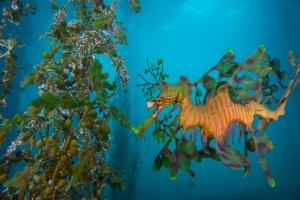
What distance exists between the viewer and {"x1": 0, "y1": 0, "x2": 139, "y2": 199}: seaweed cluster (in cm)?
161

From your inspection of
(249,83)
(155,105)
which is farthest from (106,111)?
(249,83)

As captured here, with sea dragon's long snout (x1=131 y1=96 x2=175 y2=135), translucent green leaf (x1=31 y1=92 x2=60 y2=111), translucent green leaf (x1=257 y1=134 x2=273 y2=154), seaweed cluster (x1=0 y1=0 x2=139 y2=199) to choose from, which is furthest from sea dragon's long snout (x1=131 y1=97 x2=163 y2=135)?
translucent green leaf (x1=257 y1=134 x2=273 y2=154)

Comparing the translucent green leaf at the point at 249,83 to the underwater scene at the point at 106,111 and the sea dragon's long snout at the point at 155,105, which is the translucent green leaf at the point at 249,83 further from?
the sea dragon's long snout at the point at 155,105

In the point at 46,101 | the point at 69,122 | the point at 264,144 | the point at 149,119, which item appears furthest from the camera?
the point at 69,122

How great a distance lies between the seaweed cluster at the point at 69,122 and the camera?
161cm

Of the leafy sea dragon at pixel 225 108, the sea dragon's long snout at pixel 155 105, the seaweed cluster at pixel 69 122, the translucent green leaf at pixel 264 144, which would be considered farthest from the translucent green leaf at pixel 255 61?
the seaweed cluster at pixel 69 122

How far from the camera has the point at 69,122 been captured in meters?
1.75

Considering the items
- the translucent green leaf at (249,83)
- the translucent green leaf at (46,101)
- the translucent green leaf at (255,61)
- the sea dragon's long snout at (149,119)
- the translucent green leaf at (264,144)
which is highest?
the translucent green leaf at (255,61)

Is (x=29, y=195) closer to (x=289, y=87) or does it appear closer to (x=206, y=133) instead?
(x=206, y=133)

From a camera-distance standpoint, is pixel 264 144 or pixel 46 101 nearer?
pixel 46 101

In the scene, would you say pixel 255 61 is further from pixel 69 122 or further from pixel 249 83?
pixel 69 122

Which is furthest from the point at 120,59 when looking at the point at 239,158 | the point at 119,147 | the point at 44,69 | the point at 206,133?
the point at 119,147

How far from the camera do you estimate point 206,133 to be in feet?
5.20

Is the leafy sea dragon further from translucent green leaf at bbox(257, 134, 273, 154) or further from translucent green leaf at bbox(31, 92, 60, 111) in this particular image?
translucent green leaf at bbox(31, 92, 60, 111)
